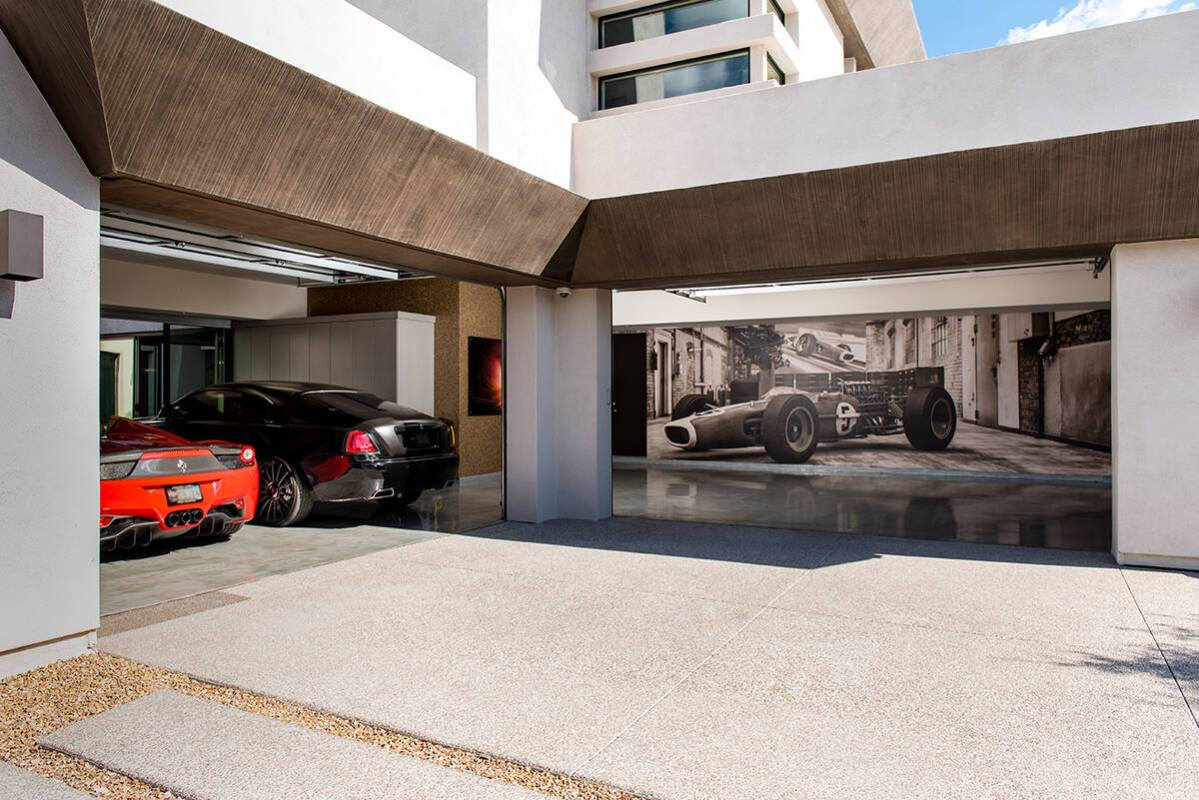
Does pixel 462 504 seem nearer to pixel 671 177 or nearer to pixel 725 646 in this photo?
pixel 671 177

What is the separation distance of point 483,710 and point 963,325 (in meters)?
11.6

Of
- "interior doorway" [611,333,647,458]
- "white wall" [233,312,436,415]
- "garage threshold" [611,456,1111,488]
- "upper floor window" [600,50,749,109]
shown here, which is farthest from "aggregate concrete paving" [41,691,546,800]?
"interior doorway" [611,333,647,458]

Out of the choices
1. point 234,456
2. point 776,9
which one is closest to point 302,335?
point 234,456

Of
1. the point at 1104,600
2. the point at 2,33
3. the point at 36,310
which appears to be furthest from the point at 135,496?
the point at 1104,600

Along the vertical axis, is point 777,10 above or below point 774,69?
above

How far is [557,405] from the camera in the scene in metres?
9.01

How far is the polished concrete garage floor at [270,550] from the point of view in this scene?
19.3 ft

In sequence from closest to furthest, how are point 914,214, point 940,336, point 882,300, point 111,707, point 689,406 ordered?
point 111,707, point 914,214, point 940,336, point 882,300, point 689,406

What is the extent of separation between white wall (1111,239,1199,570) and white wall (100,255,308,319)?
36.4 feet

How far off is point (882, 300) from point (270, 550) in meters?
10.1

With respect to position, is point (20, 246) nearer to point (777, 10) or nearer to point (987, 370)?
point (777, 10)

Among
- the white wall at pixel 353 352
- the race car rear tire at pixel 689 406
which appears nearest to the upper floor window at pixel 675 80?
the white wall at pixel 353 352

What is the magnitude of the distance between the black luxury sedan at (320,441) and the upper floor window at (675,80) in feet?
16.8

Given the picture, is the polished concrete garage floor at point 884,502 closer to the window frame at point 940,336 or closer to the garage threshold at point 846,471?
the garage threshold at point 846,471
